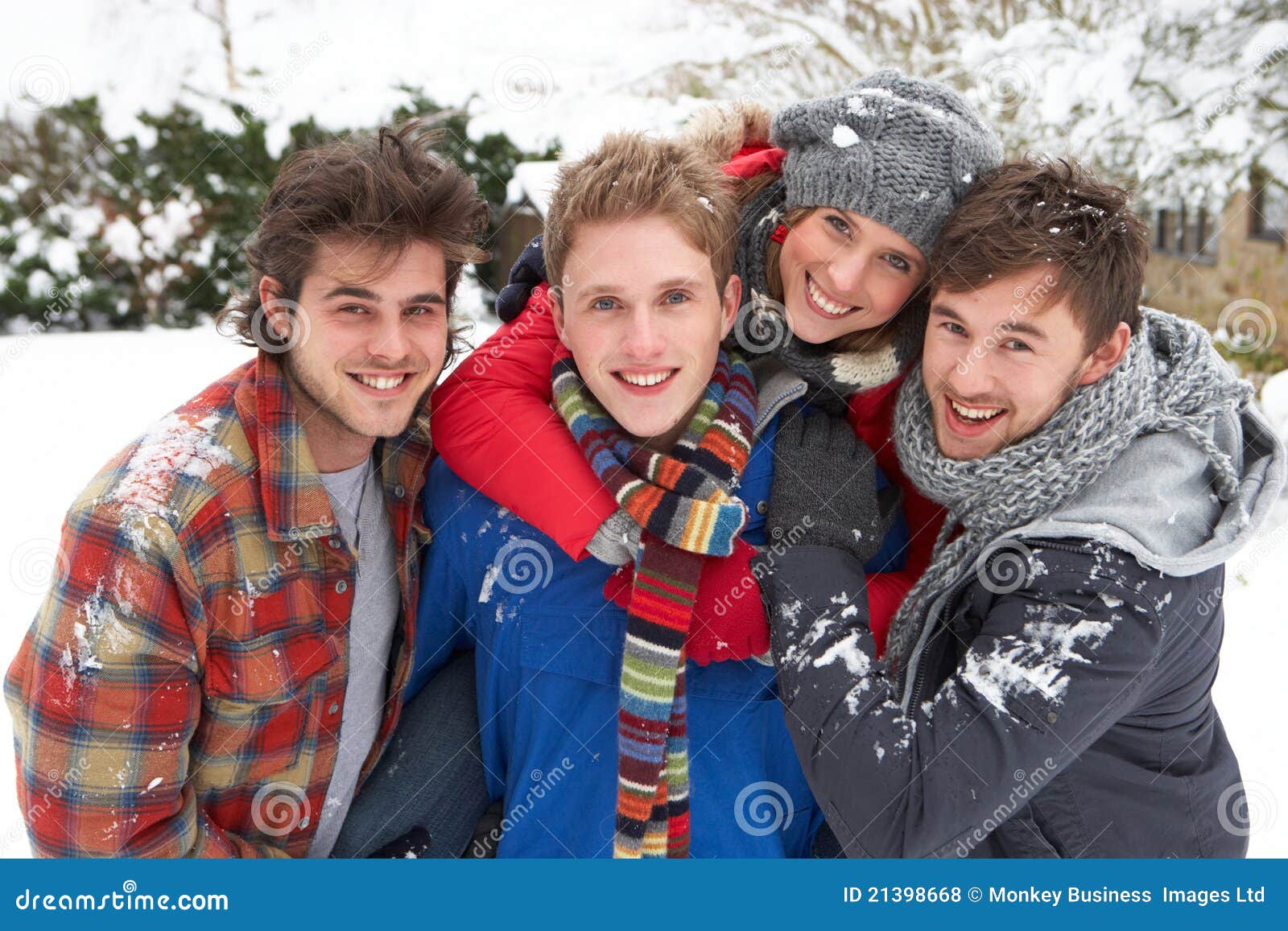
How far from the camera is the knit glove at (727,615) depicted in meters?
2.06

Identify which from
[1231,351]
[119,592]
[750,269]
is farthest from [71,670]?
[1231,351]

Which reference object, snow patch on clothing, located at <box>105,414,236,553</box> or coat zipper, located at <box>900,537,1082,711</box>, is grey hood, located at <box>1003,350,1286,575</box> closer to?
coat zipper, located at <box>900,537,1082,711</box>

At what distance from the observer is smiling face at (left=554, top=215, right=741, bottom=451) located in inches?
85.8

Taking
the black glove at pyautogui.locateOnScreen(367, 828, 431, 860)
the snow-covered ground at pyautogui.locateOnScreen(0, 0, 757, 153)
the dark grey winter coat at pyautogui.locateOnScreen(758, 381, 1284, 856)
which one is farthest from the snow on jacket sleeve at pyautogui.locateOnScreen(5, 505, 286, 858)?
the snow-covered ground at pyautogui.locateOnScreen(0, 0, 757, 153)

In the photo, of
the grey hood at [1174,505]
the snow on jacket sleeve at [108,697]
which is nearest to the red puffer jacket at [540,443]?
the grey hood at [1174,505]

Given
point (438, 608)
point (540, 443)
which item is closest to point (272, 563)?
point (438, 608)

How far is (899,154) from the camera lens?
2.25 metres

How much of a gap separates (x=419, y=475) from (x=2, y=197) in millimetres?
7165

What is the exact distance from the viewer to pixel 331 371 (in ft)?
7.00

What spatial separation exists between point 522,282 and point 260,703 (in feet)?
3.94

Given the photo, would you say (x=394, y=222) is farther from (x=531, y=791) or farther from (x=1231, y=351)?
(x=1231, y=351)

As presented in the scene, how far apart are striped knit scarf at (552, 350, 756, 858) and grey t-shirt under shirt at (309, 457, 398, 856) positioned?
0.50m

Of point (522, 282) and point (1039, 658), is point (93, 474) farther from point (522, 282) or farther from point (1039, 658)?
point (1039, 658)

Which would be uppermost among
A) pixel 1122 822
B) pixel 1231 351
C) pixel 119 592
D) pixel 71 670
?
pixel 119 592
